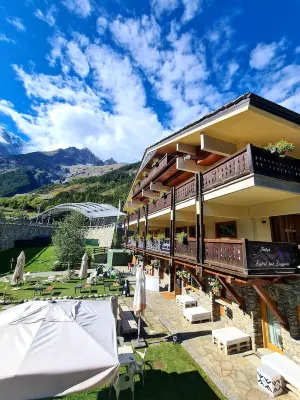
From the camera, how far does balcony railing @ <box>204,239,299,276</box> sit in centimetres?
736

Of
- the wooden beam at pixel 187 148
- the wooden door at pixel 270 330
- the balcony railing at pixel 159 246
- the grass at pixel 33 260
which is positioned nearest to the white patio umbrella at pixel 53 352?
the wooden door at pixel 270 330

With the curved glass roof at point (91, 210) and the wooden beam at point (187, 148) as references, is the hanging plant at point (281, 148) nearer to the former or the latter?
the wooden beam at point (187, 148)

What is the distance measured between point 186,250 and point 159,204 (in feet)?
20.8

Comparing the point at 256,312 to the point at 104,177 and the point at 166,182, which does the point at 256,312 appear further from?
the point at 104,177

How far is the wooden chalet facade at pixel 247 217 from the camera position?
26.0ft

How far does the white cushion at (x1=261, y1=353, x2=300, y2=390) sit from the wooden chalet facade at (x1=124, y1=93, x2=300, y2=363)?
98 centimetres

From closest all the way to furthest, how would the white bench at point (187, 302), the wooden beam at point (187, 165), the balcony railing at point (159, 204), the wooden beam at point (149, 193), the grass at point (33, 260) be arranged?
1. the wooden beam at point (187, 165)
2. the white bench at point (187, 302)
3. the balcony railing at point (159, 204)
4. the wooden beam at point (149, 193)
5. the grass at point (33, 260)

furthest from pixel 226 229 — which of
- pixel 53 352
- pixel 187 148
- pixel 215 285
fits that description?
pixel 53 352

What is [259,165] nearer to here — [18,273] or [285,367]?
[285,367]

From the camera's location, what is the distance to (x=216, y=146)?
459 inches

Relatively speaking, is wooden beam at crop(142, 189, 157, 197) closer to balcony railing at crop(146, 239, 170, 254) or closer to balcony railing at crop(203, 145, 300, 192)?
balcony railing at crop(146, 239, 170, 254)

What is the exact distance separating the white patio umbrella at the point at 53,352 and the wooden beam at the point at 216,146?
9.42 metres

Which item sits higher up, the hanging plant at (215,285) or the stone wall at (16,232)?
the stone wall at (16,232)

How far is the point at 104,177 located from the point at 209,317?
16831 cm
